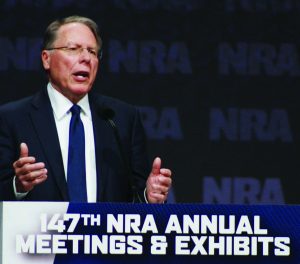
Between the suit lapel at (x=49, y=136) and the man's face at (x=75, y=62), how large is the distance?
0.08 metres

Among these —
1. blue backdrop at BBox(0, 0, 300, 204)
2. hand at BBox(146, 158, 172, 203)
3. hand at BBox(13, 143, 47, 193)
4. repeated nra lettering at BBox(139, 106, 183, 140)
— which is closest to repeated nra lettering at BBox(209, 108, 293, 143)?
blue backdrop at BBox(0, 0, 300, 204)

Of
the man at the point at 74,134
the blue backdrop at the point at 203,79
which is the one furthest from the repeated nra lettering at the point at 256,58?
the man at the point at 74,134

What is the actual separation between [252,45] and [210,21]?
27cm

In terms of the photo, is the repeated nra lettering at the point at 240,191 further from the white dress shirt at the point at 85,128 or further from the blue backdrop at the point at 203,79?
the white dress shirt at the point at 85,128

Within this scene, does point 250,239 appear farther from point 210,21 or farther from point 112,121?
point 210,21

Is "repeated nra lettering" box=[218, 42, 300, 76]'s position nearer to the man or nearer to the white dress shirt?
the man

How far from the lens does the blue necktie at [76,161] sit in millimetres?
2457

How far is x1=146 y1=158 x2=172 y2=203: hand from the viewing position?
2.28 meters

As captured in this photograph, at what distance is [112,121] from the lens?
2596mm

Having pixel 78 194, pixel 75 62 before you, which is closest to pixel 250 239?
pixel 78 194

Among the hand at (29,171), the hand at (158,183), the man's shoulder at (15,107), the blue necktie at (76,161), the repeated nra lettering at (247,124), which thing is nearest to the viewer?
the hand at (29,171)

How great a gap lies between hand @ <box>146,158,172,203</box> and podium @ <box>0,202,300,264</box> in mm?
246

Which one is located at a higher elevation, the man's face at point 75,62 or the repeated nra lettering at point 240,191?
the man's face at point 75,62

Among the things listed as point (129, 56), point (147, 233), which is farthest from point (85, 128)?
point (129, 56)
